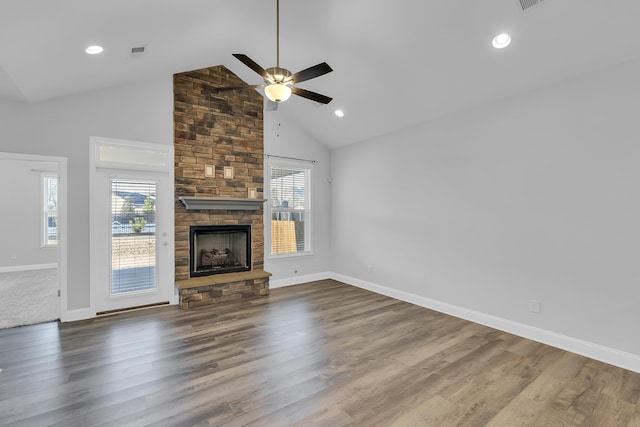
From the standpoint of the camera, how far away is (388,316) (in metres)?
4.18

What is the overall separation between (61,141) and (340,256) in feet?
15.8

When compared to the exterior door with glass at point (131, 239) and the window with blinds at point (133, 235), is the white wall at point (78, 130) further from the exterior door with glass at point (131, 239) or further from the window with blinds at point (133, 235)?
the window with blinds at point (133, 235)

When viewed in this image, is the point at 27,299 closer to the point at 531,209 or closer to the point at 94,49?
the point at 94,49

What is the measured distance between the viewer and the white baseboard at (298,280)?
569cm

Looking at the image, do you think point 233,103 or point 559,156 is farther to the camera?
point 233,103

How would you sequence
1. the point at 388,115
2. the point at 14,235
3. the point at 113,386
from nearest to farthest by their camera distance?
the point at 113,386 → the point at 388,115 → the point at 14,235

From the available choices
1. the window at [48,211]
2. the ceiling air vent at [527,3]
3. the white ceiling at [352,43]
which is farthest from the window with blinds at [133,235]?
the ceiling air vent at [527,3]

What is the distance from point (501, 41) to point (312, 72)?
193 cm

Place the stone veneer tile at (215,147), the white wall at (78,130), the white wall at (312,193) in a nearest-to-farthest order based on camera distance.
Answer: the white wall at (78,130)
the stone veneer tile at (215,147)
the white wall at (312,193)

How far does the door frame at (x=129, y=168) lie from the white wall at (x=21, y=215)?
4.08 metres

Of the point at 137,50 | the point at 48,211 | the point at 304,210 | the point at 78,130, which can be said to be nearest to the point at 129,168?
the point at 78,130

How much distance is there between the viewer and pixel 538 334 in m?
3.36

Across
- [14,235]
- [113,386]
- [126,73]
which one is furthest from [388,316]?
[14,235]

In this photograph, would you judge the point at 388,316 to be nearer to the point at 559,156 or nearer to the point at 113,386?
the point at 559,156
